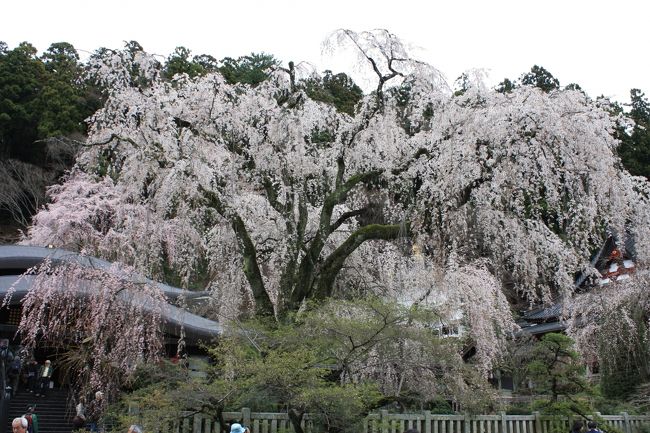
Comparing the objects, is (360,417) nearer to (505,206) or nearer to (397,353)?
(397,353)

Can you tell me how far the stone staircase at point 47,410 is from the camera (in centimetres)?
1345

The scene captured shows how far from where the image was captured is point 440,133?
8.86 m

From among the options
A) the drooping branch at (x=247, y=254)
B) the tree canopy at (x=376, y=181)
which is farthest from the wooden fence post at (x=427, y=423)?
the drooping branch at (x=247, y=254)

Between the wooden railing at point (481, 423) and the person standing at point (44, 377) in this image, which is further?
the person standing at point (44, 377)

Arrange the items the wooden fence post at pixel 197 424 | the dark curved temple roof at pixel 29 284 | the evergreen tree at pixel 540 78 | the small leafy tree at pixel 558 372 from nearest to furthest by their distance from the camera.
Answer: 1. the wooden fence post at pixel 197 424
2. the small leafy tree at pixel 558 372
3. the dark curved temple roof at pixel 29 284
4. the evergreen tree at pixel 540 78

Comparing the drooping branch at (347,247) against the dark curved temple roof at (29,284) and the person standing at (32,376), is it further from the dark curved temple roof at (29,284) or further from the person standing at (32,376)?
the person standing at (32,376)

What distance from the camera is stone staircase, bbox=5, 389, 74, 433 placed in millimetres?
13445

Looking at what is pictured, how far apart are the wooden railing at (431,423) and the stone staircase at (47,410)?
818 centimetres

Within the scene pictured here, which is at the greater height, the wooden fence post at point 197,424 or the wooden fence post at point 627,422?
the wooden fence post at point 197,424

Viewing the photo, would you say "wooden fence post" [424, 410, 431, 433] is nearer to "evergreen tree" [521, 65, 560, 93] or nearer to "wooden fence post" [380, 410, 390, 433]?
"wooden fence post" [380, 410, 390, 433]

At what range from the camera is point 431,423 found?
8133 mm

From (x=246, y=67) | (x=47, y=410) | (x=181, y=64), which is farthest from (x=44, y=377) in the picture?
(x=246, y=67)

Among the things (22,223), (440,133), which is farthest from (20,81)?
(440,133)

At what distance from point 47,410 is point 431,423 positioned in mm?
10261
